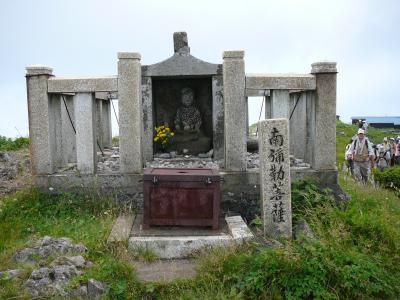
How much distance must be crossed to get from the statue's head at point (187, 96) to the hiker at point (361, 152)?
15.3ft

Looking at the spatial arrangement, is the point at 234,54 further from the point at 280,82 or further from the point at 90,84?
the point at 90,84

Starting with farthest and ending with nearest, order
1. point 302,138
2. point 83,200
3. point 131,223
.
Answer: point 302,138 → point 83,200 → point 131,223

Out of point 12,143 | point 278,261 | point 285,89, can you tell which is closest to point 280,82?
point 285,89

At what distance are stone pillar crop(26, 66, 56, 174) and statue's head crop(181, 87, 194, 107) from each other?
3694 millimetres

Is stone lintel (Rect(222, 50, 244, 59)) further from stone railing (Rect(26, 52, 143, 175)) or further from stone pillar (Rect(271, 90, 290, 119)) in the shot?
stone railing (Rect(26, 52, 143, 175))

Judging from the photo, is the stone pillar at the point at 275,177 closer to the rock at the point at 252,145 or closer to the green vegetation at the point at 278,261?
the green vegetation at the point at 278,261

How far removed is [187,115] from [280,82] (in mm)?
3400

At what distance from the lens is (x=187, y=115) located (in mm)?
10992

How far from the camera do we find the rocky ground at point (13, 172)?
9.91 meters

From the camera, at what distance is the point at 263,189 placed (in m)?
6.51

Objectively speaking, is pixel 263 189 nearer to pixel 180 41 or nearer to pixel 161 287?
pixel 161 287

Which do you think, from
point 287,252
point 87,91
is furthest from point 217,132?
point 287,252

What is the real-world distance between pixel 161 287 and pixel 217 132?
17.4 feet

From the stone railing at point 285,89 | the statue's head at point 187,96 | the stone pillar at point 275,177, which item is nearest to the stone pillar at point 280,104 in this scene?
the stone railing at point 285,89
